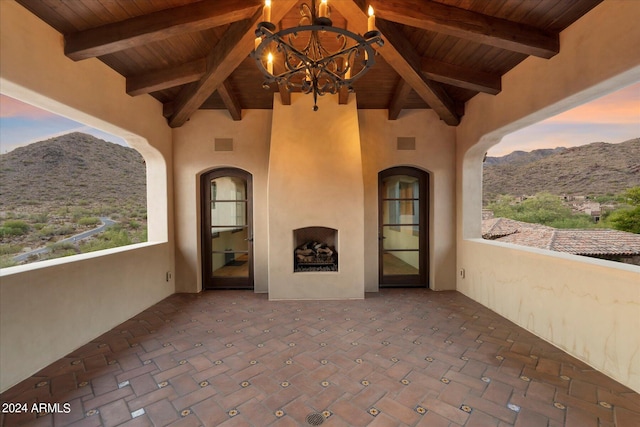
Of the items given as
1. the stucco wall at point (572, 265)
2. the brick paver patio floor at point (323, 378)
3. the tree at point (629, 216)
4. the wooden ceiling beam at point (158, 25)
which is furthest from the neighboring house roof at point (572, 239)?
the wooden ceiling beam at point (158, 25)

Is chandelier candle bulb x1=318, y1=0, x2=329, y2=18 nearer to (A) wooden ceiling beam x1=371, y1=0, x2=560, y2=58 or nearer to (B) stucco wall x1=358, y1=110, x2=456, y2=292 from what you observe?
(A) wooden ceiling beam x1=371, y1=0, x2=560, y2=58

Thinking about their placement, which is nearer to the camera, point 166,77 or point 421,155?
point 166,77

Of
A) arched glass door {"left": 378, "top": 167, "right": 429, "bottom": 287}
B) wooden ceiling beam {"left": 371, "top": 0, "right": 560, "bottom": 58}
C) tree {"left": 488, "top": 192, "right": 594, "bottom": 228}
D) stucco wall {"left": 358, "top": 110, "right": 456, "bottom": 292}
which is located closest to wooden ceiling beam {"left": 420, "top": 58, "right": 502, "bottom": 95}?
wooden ceiling beam {"left": 371, "top": 0, "right": 560, "bottom": 58}

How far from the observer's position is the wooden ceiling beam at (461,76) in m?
3.52

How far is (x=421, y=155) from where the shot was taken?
4.81 meters

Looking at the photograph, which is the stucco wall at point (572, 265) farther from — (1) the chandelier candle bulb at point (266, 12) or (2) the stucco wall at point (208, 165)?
(2) the stucco wall at point (208, 165)

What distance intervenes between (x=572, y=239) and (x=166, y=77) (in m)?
6.20

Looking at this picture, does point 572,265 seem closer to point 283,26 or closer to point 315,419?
point 315,419

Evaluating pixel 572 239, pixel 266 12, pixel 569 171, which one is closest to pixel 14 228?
pixel 266 12

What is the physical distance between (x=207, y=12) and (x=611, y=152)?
614 cm

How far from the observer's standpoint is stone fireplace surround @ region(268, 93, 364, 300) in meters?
4.34

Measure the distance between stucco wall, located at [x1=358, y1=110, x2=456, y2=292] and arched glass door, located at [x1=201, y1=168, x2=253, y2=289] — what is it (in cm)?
221

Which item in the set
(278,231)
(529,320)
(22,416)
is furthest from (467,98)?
(22,416)

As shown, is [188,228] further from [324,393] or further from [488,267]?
[488,267]
